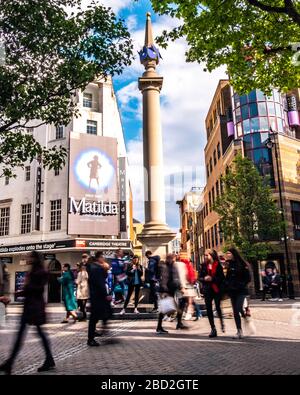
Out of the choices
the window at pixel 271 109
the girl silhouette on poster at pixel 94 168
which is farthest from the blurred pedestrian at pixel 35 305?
the window at pixel 271 109

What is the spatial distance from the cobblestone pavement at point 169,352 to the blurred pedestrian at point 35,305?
30cm

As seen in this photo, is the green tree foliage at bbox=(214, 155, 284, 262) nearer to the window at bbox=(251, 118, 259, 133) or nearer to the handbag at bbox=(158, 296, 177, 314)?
the window at bbox=(251, 118, 259, 133)

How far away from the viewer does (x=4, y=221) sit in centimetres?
3491

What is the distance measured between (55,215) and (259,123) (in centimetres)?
2060

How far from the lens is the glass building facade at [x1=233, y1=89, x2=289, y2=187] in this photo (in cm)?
3584

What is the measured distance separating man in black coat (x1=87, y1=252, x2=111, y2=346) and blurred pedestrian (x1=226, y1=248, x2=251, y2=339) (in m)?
2.81

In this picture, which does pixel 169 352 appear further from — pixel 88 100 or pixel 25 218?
pixel 88 100

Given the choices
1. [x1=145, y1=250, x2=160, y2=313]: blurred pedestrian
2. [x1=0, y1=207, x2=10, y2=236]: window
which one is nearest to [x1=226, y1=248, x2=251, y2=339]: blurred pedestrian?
[x1=145, y1=250, x2=160, y2=313]: blurred pedestrian

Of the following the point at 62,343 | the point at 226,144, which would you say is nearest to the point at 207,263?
the point at 62,343

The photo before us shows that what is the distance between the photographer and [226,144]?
4241cm

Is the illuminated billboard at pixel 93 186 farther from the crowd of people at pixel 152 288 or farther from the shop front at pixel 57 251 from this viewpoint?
the crowd of people at pixel 152 288
